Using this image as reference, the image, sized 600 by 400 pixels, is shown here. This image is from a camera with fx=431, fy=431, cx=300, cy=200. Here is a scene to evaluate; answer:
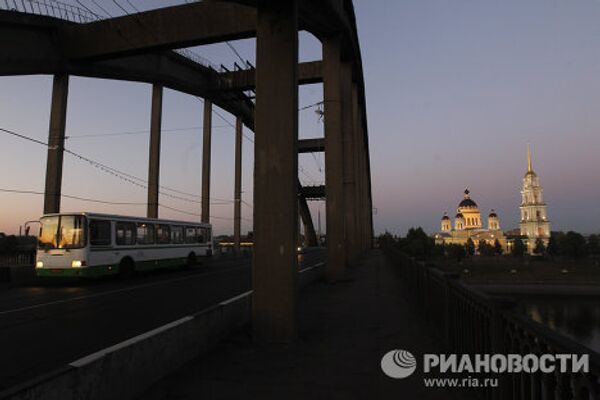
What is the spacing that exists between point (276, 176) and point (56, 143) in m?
22.7

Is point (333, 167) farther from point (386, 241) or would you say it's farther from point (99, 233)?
point (386, 241)

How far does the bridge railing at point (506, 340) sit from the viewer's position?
248 cm

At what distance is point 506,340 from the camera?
3598mm

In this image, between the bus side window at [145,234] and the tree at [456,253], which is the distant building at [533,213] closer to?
the tree at [456,253]

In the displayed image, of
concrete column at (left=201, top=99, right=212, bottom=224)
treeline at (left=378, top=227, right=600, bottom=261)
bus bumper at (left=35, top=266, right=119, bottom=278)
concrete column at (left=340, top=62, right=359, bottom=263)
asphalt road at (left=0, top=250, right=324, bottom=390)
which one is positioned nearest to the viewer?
asphalt road at (left=0, top=250, right=324, bottom=390)

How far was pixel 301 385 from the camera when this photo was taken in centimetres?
527

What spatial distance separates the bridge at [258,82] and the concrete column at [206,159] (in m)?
0.10

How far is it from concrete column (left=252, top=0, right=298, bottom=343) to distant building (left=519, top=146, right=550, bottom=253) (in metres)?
185

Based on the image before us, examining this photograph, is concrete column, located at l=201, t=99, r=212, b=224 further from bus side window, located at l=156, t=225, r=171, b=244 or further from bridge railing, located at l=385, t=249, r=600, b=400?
bridge railing, located at l=385, t=249, r=600, b=400

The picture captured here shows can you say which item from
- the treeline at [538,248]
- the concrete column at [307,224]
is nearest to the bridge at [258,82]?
the concrete column at [307,224]

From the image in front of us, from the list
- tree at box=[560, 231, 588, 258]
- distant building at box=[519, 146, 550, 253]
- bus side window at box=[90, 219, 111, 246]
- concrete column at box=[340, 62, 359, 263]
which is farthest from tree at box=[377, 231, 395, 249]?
distant building at box=[519, 146, 550, 253]

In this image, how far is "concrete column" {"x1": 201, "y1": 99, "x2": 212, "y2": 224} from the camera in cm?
3962

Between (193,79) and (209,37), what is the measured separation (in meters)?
12.7

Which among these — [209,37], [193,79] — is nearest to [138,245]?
[209,37]
